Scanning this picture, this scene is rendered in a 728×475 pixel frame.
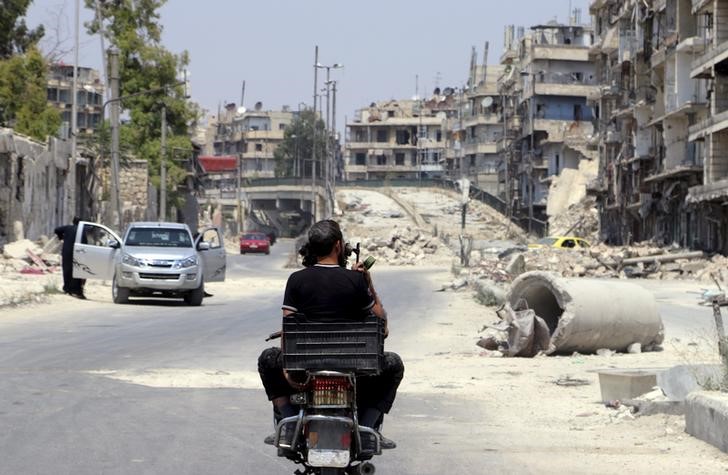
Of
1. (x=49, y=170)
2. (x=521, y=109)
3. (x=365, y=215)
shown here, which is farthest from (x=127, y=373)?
(x=521, y=109)

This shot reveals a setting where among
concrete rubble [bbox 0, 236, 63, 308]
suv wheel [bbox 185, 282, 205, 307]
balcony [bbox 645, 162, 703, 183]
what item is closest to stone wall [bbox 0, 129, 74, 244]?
concrete rubble [bbox 0, 236, 63, 308]

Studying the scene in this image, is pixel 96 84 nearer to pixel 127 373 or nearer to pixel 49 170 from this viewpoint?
pixel 49 170

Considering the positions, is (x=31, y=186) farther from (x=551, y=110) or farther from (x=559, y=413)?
(x=551, y=110)

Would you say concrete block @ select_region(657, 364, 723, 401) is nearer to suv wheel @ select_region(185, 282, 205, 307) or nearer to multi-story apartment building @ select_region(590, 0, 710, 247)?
suv wheel @ select_region(185, 282, 205, 307)

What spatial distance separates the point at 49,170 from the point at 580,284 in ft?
122

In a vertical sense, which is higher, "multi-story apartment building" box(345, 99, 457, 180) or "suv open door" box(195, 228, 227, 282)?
"multi-story apartment building" box(345, 99, 457, 180)

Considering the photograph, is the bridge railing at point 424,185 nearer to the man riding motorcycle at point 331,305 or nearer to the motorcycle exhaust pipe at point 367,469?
the man riding motorcycle at point 331,305

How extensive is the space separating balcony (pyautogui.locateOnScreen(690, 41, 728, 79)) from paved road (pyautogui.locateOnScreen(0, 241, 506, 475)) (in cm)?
4055

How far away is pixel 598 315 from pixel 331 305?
1140cm

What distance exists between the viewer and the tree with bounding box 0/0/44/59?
208 ft

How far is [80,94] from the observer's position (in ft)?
422

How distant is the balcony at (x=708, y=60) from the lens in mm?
58125

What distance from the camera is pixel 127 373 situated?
15.1 meters

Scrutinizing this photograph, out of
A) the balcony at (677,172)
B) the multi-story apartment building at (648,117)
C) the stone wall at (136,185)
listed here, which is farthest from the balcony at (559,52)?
the stone wall at (136,185)
